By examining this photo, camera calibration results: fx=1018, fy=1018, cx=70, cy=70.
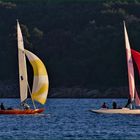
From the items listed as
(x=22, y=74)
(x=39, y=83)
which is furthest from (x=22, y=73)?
(x=39, y=83)

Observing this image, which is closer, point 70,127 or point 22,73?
point 70,127

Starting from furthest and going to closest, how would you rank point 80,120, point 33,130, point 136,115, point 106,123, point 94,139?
point 136,115
point 80,120
point 106,123
point 33,130
point 94,139

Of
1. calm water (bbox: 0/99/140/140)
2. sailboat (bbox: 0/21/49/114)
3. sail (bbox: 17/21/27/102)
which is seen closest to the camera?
calm water (bbox: 0/99/140/140)

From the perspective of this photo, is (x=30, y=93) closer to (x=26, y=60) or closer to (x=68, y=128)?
(x=26, y=60)

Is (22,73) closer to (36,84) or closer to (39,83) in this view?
(36,84)

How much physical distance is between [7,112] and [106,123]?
13.7 meters

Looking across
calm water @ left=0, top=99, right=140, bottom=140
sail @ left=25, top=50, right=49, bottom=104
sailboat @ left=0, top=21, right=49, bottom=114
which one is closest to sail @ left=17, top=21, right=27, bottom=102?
sailboat @ left=0, top=21, right=49, bottom=114

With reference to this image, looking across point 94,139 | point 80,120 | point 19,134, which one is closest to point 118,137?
point 94,139

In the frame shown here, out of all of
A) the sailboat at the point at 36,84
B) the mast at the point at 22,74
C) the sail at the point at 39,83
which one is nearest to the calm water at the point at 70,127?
the sailboat at the point at 36,84

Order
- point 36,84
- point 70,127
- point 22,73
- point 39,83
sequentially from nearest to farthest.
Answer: point 70,127, point 39,83, point 36,84, point 22,73

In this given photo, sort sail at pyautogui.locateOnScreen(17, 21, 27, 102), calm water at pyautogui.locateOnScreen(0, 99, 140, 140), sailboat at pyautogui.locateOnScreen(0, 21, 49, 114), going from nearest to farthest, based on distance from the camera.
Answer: calm water at pyautogui.locateOnScreen(0, 99, 140, 140) → sailboat at pyautogui.locateOnScreen(0, 21, 49, 114) → sail at pyautogui.locateOnScreen(17, 21, 27, 102)

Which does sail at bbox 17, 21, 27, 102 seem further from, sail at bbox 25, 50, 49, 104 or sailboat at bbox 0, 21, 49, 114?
sail at bbox 25, 50, 49, 104

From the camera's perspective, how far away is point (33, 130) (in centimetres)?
8819

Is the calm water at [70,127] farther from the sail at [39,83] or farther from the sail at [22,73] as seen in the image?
the sail at [22,73]
